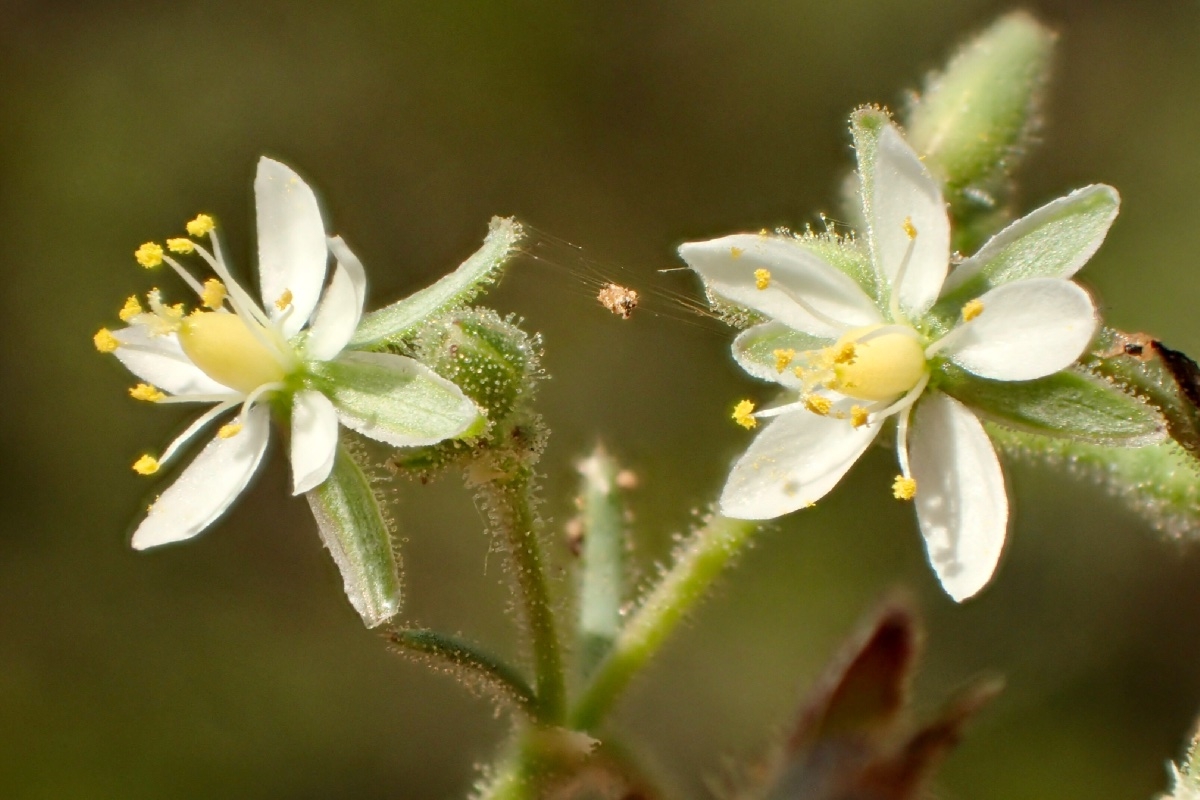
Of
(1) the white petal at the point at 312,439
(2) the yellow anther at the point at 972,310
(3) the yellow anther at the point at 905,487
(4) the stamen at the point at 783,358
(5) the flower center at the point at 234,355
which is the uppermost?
(2) the yellow anther at the point at 972,310

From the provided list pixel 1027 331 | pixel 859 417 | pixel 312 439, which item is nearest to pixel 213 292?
pixel 312 439

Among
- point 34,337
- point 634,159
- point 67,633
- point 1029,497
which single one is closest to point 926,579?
point 1029,497

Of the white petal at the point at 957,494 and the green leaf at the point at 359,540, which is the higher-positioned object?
the white petal at the point at 957,494

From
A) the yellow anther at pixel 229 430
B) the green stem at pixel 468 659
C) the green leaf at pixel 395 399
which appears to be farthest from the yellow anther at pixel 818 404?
the yellow anther at pixel 229 430

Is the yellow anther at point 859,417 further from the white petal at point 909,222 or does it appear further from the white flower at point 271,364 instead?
the white flower at point 271,364

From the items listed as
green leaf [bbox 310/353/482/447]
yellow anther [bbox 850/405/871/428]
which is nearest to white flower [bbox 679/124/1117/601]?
yellow anther [bbox 850/405/871/428]

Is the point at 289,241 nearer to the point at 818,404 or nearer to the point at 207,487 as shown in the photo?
the point at 207,487

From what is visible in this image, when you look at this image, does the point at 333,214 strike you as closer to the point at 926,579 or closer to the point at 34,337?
the point at 34,337

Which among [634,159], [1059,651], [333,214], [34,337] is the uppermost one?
[634,159]
